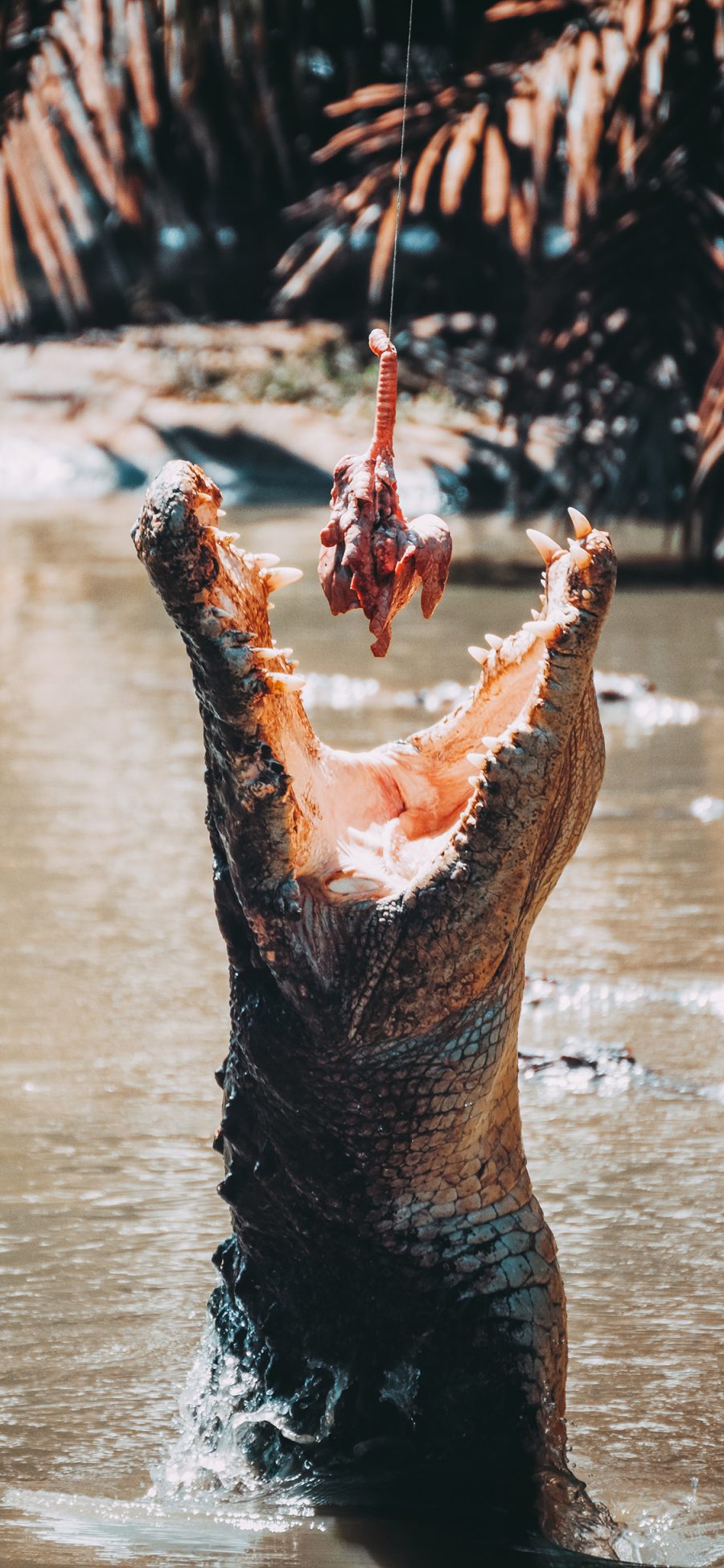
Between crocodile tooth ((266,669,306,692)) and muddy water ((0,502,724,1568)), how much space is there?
1074mm

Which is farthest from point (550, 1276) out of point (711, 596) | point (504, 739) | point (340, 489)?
point (711, 596)

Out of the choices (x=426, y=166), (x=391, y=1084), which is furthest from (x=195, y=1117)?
(x=426, y=166)

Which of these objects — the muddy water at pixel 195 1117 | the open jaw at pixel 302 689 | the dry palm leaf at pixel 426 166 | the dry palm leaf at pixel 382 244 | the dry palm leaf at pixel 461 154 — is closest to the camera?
the open jaw at pixel 302 689

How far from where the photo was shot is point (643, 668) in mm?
8797

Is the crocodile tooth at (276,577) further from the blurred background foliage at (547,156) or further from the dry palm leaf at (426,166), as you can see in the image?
the dry palm leaf at (426,166)

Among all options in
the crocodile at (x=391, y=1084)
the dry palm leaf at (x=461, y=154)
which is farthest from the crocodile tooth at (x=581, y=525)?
the dry palm leaf at (x=461, y=154)

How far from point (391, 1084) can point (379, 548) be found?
0.70m

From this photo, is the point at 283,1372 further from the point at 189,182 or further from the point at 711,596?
the point at 189,182

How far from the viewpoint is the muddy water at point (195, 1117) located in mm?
2613

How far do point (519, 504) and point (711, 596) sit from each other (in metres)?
2.24

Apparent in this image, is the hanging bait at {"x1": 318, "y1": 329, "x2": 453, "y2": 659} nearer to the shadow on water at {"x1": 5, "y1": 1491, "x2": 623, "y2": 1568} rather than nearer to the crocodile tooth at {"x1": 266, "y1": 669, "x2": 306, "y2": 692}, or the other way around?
the crocodile tooth at {"x1": 266, "y1": 669, "x2": 306, "y2": 692}

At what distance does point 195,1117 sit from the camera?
3.98 meters

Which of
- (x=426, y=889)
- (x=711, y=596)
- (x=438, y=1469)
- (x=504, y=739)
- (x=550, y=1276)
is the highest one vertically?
(x=504, y=739)

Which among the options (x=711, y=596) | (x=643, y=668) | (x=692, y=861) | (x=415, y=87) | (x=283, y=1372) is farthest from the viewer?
(x=415, y=87)
